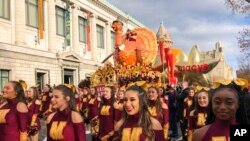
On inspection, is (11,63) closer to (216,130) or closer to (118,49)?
(118,49)

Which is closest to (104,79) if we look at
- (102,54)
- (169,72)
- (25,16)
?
(169,72)

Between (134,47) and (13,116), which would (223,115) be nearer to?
(13,116)

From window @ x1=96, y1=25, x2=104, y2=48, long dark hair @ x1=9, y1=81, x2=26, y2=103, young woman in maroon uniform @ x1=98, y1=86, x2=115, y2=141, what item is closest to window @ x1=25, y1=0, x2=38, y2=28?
window @ x1=96, y1=25, x2=104, y2=48

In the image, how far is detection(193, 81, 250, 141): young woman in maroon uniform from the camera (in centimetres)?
355

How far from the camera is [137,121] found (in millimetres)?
4988

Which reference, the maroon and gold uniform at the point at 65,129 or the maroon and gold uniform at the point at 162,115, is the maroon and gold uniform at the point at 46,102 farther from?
the maroon and gold uniform at the point at 65,129

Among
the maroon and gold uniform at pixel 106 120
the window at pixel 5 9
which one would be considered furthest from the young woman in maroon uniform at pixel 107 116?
the window at pixel 5 9

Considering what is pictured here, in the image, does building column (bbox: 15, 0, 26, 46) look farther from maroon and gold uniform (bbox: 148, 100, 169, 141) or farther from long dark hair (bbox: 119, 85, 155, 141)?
long dark hair (bbox: 119, 85, 155, 141)

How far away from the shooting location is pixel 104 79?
48.6 feet

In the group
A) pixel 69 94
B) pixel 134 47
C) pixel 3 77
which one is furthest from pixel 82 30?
pixel 69 94

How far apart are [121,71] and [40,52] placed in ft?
58.7

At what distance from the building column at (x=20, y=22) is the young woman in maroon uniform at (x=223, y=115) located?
85.2 ft

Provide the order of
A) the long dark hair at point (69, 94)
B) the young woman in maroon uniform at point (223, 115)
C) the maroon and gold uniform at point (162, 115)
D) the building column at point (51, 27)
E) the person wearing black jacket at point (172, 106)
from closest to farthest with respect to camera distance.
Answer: the young woman in maroon uniform at point (223, 115) < the long dark hair at point (69, 94) < the maroon and gold uniform at point (162, 115) < the person wearing black jacket at point (172, 106) < the building column at point (51, 27)

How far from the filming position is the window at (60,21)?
113 feet
